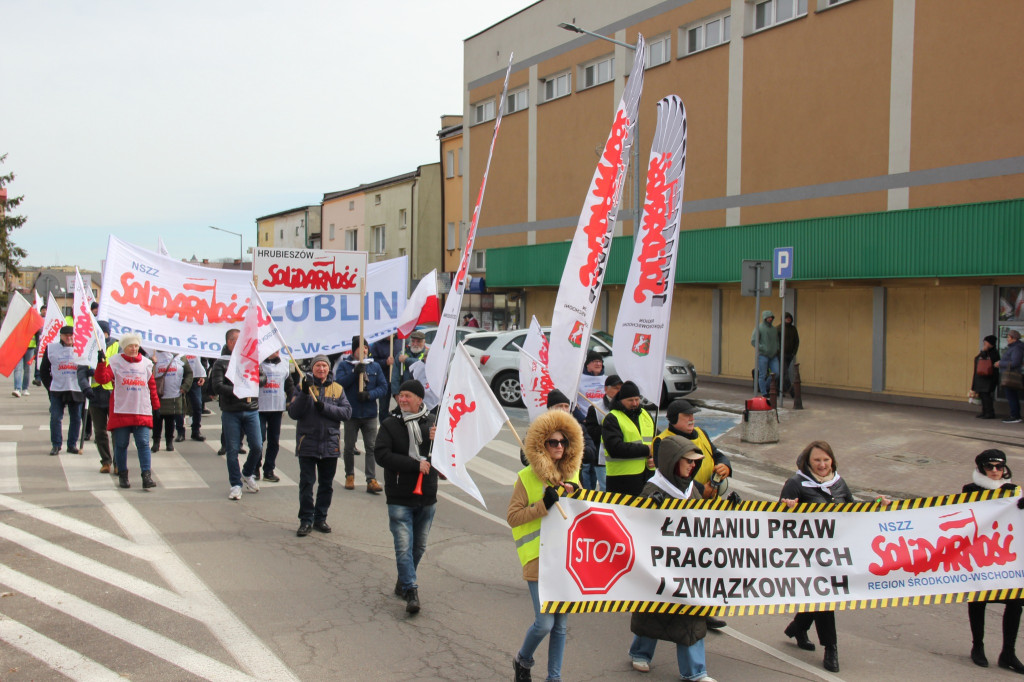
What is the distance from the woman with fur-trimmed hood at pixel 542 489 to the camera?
475 cm

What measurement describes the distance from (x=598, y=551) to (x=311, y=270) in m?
6.04

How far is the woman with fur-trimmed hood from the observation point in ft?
15.6

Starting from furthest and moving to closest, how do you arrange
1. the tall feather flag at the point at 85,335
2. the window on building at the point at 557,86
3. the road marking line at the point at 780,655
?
the window on building at the point at 557,86 → the tall feather flag at the point at 85,335 → the road marking line at the point at 780,655

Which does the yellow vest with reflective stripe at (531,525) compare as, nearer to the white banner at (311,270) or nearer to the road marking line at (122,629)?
the road marking line at (122,629)

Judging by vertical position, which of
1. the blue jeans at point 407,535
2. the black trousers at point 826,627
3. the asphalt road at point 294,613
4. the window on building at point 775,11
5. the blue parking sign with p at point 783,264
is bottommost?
the asphalt road at point 294,613

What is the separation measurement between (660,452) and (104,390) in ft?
26.0

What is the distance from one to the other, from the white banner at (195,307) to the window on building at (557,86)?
20.0 meters

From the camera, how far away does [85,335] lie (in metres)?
11.1

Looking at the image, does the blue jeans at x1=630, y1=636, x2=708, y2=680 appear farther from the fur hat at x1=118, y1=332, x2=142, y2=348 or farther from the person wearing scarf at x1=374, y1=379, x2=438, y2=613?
Answer: the fur hat at x1=118, y1=332, x2=142, y2=348

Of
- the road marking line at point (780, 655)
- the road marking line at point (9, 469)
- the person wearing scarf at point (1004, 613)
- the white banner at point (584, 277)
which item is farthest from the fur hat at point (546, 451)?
the road marking line at point (9, 469)

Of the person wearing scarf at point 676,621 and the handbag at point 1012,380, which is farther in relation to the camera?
the handbag at point 1012,380

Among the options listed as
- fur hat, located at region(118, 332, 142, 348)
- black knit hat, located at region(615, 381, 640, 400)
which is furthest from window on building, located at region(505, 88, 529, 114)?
black knit hat, located at region(615, 381, 640, 400)

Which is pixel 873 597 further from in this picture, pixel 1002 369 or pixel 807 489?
pixel 1002 369

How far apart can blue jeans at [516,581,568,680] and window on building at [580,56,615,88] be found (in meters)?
23.6
